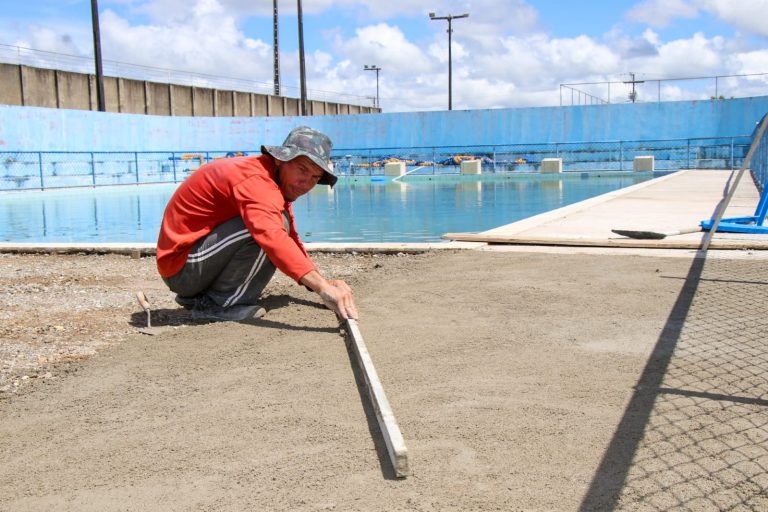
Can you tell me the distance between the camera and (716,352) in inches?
135

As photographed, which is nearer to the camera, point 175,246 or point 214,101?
point 175,246

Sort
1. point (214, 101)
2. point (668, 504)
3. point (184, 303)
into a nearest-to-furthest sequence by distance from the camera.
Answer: point (668, 504) → point (184, 303) → point (214, 101)

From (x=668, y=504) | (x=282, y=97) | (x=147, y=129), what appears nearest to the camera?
(x=668, y=504)

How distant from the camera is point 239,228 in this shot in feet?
13.5

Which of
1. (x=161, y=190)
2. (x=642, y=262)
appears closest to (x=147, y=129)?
(x=161, y=190)

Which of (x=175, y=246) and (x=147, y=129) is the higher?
(x=147, y=129)

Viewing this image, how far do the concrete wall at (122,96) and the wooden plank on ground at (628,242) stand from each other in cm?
3273

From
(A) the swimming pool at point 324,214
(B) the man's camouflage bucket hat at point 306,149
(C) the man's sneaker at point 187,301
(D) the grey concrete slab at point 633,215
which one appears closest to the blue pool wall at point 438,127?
(A) the swimming pool at point 324,214

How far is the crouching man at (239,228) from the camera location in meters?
3.75

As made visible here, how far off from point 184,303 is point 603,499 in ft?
10.3

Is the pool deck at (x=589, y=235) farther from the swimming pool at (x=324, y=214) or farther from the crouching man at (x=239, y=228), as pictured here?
the crouching man at (x=239, y=228)

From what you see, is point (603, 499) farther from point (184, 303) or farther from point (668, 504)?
point (184, 303)

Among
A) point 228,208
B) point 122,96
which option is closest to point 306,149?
point 228,208

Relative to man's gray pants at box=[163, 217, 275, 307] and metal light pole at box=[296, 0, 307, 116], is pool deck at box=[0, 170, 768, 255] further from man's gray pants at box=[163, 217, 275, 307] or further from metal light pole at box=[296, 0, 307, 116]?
metal light pole at box=[296, 0, 307, 116]
